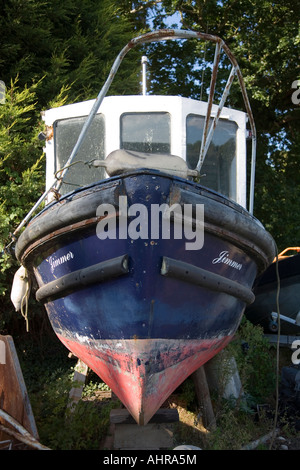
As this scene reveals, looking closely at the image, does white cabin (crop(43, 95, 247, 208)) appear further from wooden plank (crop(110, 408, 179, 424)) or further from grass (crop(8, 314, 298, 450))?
wooden plank (crop(110, 408, 179, 424))

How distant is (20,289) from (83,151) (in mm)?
1454

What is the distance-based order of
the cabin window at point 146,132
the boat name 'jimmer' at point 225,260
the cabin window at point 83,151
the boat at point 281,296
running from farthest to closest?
1. the boat at point 281,296
2. the cabin window at point 83,151
3. the cabin window at point 146,132
4. the boat name 'jimmer' at point 225,260

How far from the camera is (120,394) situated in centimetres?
358

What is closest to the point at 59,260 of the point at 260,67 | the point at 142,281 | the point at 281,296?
the point at 142,281

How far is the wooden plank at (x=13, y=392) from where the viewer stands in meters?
3.54

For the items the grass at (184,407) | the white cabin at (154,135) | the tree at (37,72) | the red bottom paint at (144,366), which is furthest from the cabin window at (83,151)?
the grass at (184,407)

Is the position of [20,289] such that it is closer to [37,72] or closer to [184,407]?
[184,407]

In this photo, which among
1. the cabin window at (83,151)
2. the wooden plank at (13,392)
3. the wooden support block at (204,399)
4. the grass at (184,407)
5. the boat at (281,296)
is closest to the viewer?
the wooden plank at (13,392)

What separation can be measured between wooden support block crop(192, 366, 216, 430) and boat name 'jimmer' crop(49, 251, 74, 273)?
1694 mm

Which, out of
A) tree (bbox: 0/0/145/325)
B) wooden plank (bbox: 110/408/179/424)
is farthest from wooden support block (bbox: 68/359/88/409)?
tree (bbox: 0/0/145/325)

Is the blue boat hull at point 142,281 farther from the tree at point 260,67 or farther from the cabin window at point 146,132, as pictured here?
the tree at point 260,67

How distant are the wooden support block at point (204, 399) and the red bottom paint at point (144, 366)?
90 centimetres
